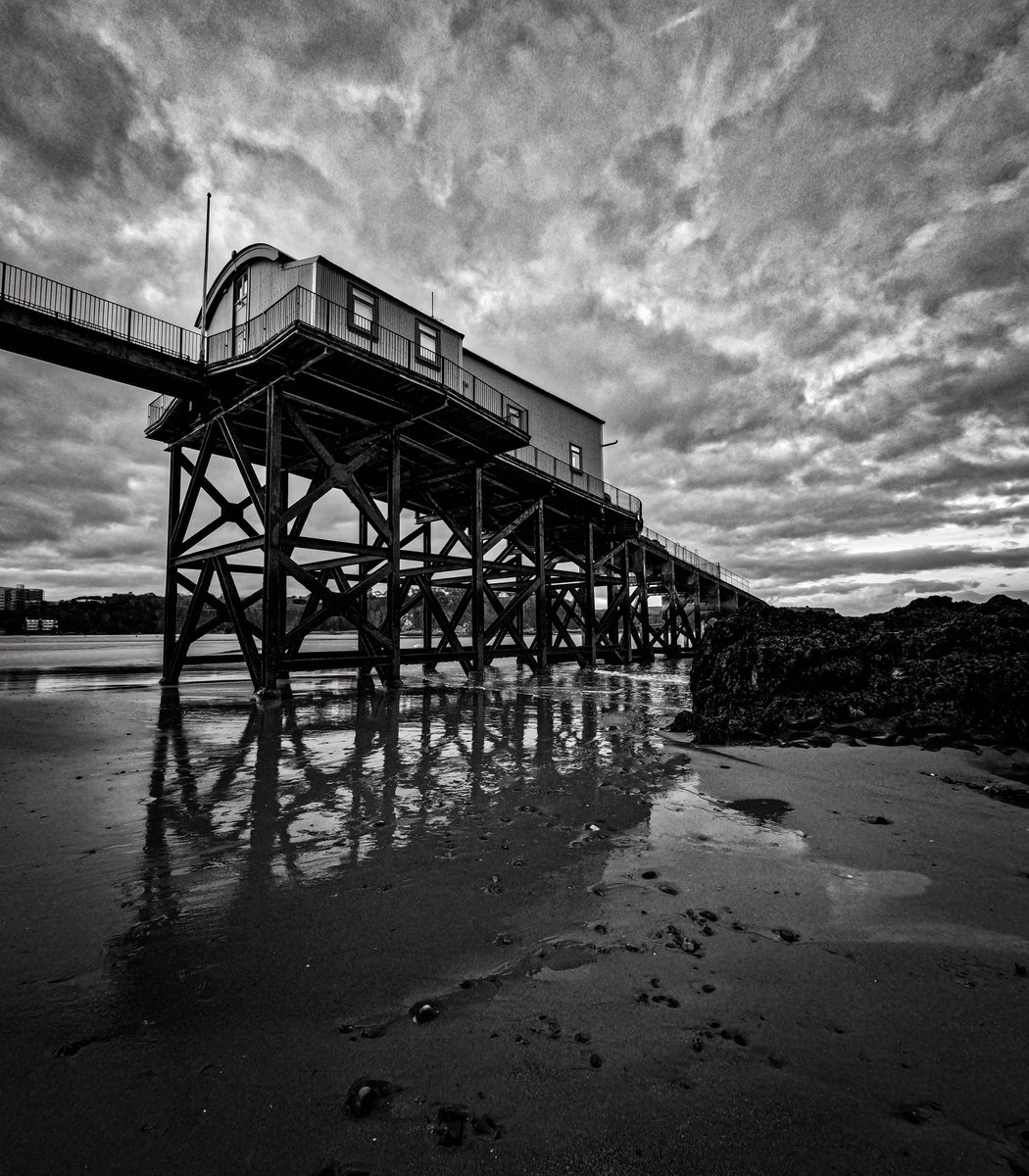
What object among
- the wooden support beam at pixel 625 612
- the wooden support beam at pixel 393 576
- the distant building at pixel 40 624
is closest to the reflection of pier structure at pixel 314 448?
the wooden support beam at pixel 393 576

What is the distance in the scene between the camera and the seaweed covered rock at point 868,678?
6.50 meters

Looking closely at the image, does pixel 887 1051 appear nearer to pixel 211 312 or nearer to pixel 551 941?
pixel 551 941

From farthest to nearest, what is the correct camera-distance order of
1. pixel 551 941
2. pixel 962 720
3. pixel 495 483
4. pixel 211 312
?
pixel 495 483
pixel 211 312
pixel 962 720
pixel 551 941

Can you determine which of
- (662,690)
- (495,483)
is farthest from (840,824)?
(495,483)

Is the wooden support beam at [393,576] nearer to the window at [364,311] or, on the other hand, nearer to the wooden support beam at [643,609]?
the window at [364,311]

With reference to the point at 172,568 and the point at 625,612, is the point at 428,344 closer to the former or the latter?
the point at 172,568

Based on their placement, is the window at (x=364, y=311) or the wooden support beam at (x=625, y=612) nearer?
the window at (x=364, y=311)

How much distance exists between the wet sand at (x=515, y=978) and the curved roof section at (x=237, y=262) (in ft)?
44.2

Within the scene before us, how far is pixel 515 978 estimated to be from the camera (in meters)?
2.20

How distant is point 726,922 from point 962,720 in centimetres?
595

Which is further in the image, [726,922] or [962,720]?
[962,720]

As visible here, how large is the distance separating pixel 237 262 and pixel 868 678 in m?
17.2

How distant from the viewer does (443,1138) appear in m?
1.46

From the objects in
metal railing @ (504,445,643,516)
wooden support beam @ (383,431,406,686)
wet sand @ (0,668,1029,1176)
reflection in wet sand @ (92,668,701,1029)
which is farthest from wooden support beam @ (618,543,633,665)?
wet sand @ (0,668,1029,1176)
